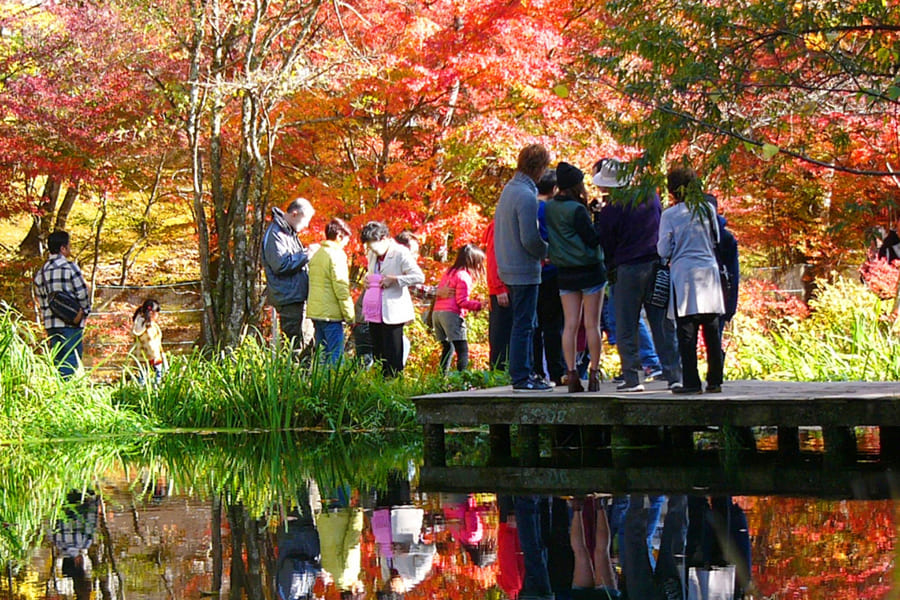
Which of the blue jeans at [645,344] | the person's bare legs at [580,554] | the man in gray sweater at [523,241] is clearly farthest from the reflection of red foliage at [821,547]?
the blue jeans at [645,344]

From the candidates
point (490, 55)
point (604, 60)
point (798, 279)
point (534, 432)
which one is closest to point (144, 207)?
point (490, 55)

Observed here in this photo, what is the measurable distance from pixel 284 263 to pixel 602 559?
21.3 feet

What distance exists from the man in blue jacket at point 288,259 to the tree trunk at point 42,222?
857cm

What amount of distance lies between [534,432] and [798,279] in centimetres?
1557

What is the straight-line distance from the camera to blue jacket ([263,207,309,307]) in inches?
423

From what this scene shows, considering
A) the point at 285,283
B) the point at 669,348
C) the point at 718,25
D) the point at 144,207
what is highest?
the point at 144,207

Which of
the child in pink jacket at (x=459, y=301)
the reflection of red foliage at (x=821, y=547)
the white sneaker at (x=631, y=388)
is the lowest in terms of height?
the reflection of red foliage at (x=821, y=547)

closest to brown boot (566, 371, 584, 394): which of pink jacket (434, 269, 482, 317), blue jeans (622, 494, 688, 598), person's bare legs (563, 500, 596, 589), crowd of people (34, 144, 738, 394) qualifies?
crowd of people (34, 144, 738, 394)

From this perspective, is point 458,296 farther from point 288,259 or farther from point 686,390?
point 686,390

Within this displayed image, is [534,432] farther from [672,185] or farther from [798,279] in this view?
[798,279]

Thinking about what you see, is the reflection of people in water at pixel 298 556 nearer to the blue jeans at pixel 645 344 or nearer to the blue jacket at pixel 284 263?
the blue jeans at pixel 645 344

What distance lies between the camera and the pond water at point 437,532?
4250mm

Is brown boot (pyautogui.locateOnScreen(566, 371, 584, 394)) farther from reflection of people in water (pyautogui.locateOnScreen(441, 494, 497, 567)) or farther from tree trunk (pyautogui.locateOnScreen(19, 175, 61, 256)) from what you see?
tree trunk (pyautogui.locateOnScreen(19, 175, 61, 256))

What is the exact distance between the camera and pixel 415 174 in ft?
50.0
